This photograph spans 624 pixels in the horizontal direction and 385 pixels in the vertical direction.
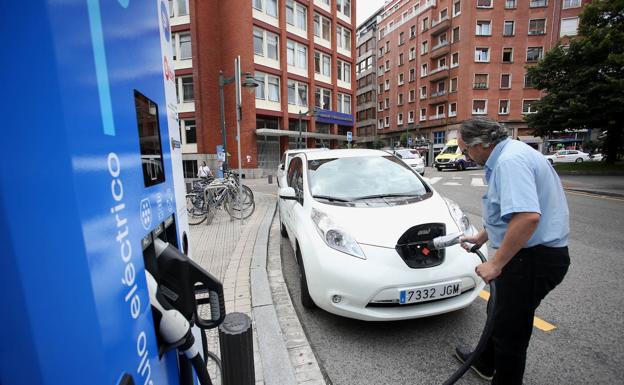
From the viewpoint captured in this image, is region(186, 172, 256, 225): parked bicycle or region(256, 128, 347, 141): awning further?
region(256, 128, 347, 141): awning

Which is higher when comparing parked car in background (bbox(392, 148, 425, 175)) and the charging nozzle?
the charging nozzle

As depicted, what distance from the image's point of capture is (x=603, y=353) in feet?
8.46

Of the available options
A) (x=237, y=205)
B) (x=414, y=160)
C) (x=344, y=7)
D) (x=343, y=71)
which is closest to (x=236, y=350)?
(x=237, y=205)

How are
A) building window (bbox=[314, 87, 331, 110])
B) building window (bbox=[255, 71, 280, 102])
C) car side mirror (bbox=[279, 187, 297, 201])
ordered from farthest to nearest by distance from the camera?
building window (bbox=[314, 87, 331, 110]) < building window (bbox=[255, 71, 280, 102]) < car side mirror (bbox=[279, 187, 297, 201])

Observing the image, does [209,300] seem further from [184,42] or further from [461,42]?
[461,42]

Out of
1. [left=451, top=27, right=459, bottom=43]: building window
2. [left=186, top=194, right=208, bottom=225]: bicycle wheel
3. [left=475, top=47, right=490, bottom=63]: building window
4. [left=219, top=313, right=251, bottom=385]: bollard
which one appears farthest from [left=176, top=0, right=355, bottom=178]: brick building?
[left=219, top=313, right=251, bottom=385]: bollard

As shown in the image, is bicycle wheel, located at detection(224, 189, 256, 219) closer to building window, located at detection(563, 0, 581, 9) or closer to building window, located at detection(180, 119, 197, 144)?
building window, located at detection(180, 119, 197, 144)

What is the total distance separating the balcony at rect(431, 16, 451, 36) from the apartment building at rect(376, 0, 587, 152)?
11 cm

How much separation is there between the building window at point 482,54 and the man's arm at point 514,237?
139ft

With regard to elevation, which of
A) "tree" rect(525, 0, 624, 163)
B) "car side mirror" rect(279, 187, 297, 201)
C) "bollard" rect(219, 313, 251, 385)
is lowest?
"bollard" rect(219, 313, 251, 385)

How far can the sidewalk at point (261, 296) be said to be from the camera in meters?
2.46

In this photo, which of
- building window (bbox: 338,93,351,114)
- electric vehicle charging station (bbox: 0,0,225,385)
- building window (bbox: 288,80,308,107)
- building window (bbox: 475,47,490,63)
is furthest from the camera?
building window (bbox: 475,47,490,63)

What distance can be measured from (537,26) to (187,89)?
3789 cm

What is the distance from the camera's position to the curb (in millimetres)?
2375
